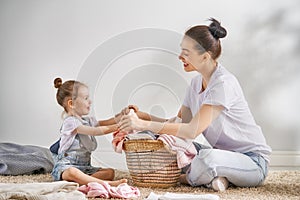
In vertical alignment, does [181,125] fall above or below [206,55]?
below

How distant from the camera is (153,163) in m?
1.90

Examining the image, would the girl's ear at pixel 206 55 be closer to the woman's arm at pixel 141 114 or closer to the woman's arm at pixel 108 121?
the woman's arm at pixel 141 114

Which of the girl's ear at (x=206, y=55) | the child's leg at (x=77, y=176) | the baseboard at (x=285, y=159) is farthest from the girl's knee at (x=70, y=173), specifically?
the baseboard at (x=285, y=159)

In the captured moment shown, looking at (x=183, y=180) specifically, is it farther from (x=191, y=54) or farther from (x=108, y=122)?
(x=191, y=54)

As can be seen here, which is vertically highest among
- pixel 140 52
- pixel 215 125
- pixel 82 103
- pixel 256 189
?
pixel 140 52

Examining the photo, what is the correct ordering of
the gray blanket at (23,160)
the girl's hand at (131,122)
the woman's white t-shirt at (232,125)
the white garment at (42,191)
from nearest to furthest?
the white garment at (42,191), the girl's hand at (131,122), the woman's white t-shirt at (232,125), the gray blanket at (23,160)

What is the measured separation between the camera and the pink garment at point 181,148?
6.10ft

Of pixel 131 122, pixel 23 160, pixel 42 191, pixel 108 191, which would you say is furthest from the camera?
pixel 23 160

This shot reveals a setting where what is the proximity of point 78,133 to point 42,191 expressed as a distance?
511 millimetres

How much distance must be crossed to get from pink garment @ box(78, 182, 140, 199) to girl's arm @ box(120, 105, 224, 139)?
0.84 ft

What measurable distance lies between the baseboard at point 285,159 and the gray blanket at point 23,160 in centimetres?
109

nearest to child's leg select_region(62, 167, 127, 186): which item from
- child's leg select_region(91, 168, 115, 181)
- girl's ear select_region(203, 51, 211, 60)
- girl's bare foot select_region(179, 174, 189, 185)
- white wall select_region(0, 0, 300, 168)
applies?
child's leg select_region(91, 168, 115, 181)

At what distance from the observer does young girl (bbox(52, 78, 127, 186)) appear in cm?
198

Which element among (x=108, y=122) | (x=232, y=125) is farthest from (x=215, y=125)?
(x=108, y=122)
